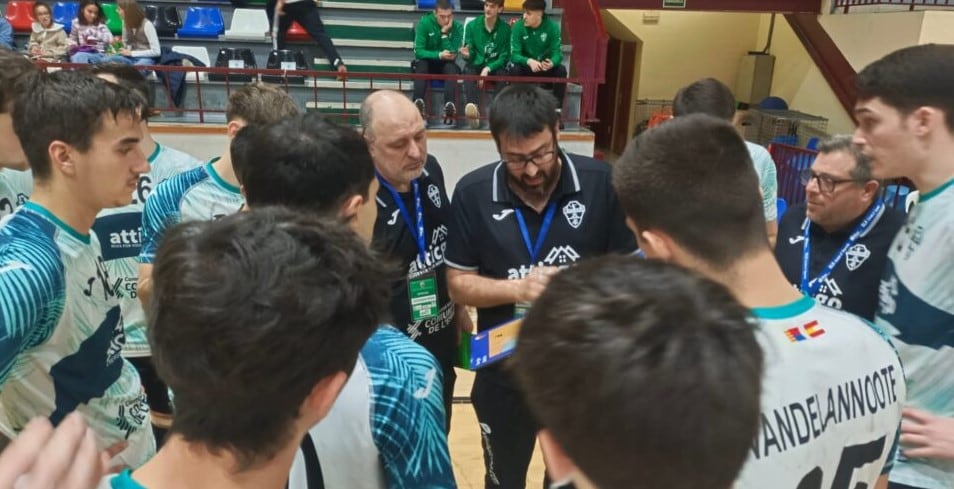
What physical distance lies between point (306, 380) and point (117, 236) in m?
2.23

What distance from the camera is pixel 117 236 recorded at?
277 centimetres

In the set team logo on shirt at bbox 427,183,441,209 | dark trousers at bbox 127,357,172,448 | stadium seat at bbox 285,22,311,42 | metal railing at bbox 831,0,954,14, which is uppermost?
metal railing at bbox 831,0,954,14

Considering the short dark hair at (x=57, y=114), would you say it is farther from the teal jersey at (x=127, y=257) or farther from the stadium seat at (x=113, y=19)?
the stadium seat at (x=113, y=19)

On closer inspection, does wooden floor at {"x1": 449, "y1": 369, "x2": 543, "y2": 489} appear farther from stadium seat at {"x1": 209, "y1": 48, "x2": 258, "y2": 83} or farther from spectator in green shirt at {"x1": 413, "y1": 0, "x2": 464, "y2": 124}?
stadium seat at {"x1": 209, "y1": 48, "x2": 258, "y2": 83}

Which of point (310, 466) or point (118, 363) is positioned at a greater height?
point (310, 466)

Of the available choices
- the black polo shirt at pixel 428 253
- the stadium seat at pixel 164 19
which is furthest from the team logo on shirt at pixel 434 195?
the stadium seat at pixel 164 19

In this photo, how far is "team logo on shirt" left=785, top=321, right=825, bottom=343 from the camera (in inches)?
44.9

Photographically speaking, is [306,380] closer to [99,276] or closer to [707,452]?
[707,452]

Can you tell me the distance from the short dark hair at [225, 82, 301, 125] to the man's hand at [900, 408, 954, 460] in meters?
2.30

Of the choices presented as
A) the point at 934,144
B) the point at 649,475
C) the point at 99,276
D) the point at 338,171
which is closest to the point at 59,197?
the point at 99,276

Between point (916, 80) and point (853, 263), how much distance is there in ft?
2.77

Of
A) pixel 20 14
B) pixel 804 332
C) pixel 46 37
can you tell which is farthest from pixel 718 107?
pixel 20 14

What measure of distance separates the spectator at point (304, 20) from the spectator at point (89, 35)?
194 cm

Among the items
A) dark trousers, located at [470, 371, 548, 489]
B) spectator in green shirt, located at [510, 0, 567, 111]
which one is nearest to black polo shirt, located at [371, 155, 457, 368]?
dark trousers, located at [470, 371, 548, 489]
